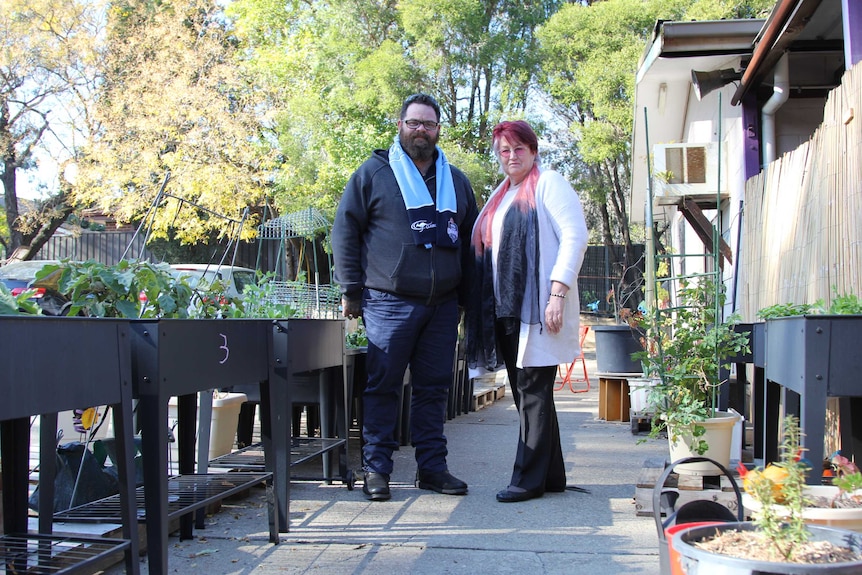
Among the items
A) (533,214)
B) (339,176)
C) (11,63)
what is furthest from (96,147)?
(533,214)

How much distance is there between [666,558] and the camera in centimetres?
193

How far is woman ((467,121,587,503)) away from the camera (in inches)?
166

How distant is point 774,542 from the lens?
5.31 ft

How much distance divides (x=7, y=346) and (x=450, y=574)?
1.78 metres

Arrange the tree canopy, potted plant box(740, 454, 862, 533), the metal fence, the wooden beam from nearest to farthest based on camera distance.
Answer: potted plant box(740, 454, 862, 533)
the wooden beam
the tree canopy
the metal fence

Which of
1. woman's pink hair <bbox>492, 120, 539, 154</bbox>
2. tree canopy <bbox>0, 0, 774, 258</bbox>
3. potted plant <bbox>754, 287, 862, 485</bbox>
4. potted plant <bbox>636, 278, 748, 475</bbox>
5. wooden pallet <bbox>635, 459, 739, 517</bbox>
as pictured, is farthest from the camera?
tree canopy <bbox>0, 0, 774, 258</bbox>

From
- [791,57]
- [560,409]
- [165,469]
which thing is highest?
[791,57]

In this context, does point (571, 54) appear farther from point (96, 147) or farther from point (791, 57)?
point (791, 57)

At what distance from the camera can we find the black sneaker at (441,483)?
14.6 ft

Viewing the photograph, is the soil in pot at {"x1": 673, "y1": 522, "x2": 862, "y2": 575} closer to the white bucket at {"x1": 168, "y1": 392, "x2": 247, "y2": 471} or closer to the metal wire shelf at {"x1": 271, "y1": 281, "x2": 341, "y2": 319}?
the white bucket at {"x1": 168, "y1": 392, "x2": 247, "y2": 471}

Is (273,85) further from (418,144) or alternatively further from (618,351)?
(418,144)

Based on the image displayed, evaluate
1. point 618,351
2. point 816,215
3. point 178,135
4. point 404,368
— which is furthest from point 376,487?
point 178,135

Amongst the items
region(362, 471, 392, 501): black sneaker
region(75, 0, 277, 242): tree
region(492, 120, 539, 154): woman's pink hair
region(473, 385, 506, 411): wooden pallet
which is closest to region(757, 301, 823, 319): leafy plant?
region(492, 120, 539, 154): woman's pink hair

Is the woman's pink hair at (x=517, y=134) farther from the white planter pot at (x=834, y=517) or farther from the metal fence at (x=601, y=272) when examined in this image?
the metal fence at (x=601, y=272)
